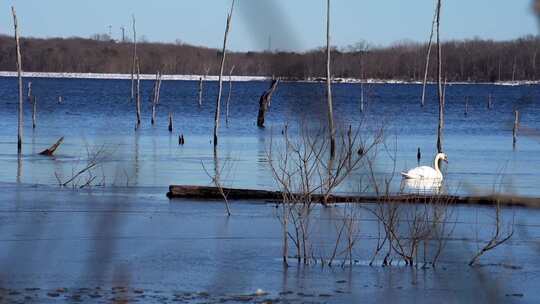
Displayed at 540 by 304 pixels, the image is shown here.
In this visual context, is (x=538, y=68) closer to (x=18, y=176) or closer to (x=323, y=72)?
(x=323, y=72)

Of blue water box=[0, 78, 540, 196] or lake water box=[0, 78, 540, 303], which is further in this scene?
blue water box=[0, 78, 540, 196]

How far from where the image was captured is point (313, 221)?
14.3m

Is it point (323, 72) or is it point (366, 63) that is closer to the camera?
point (323, 72)

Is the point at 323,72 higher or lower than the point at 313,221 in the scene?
higher

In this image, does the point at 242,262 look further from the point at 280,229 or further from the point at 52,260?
the point at 280,229

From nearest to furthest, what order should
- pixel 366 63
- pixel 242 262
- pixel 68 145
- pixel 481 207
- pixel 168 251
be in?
pixel 366 63 < pixel 242 262 < pixel 168 251 < pixel 481 207 < pixel 68 145

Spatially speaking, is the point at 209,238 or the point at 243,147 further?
the point at 243,147

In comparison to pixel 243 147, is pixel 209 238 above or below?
above

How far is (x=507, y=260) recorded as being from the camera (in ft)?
36.6

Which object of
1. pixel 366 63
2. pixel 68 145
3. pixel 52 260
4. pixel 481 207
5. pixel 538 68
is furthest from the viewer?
pixel 68 145

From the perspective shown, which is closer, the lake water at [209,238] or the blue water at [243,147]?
the lake water at [209,238]

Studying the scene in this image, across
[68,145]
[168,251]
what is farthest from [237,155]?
[168,251]

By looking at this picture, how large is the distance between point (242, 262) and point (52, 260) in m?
2.10

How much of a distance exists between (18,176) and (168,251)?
10582 millimetres
